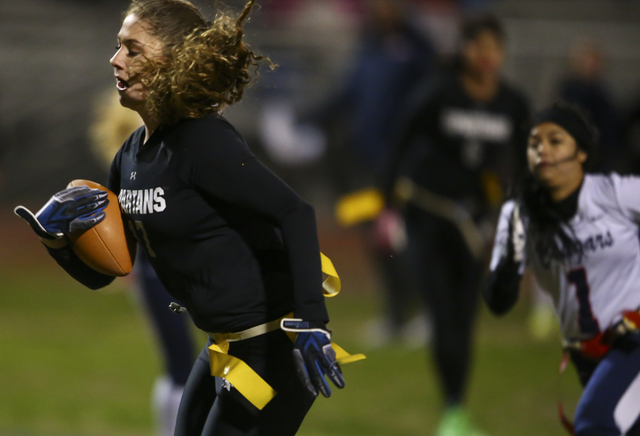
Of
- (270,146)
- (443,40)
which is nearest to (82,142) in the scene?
(270,146)

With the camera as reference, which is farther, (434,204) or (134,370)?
(134,370)

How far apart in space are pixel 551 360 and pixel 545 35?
8153 mm

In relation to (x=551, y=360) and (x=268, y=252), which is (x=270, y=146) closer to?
(x=551, y=360)

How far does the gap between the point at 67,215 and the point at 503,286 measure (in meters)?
1.71

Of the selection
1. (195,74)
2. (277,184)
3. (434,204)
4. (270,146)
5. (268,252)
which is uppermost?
(195,74)

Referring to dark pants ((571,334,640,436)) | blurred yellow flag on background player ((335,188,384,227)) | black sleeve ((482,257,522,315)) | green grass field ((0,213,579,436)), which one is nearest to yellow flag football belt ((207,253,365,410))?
black sleeve ((482,257,522,315))

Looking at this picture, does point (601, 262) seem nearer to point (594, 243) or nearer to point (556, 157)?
point (594, 243)

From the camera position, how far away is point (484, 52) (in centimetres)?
527

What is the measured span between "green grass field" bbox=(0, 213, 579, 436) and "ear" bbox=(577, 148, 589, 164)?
2.29 meters

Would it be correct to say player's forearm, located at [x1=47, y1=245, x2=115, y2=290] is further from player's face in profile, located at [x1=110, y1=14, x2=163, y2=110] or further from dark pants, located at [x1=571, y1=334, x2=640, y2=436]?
dark pants, located at [x1=571, y1=334, x2=640, y2=436]

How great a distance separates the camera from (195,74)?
8.14 ft

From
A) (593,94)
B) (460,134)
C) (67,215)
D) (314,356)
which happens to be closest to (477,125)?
(460,134)

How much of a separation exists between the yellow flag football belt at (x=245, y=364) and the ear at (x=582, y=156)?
53.2 inches

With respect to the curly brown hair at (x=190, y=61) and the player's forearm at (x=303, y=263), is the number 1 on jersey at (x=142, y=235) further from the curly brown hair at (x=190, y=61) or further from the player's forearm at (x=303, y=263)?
the player's forearm at (x=303, y=263)
